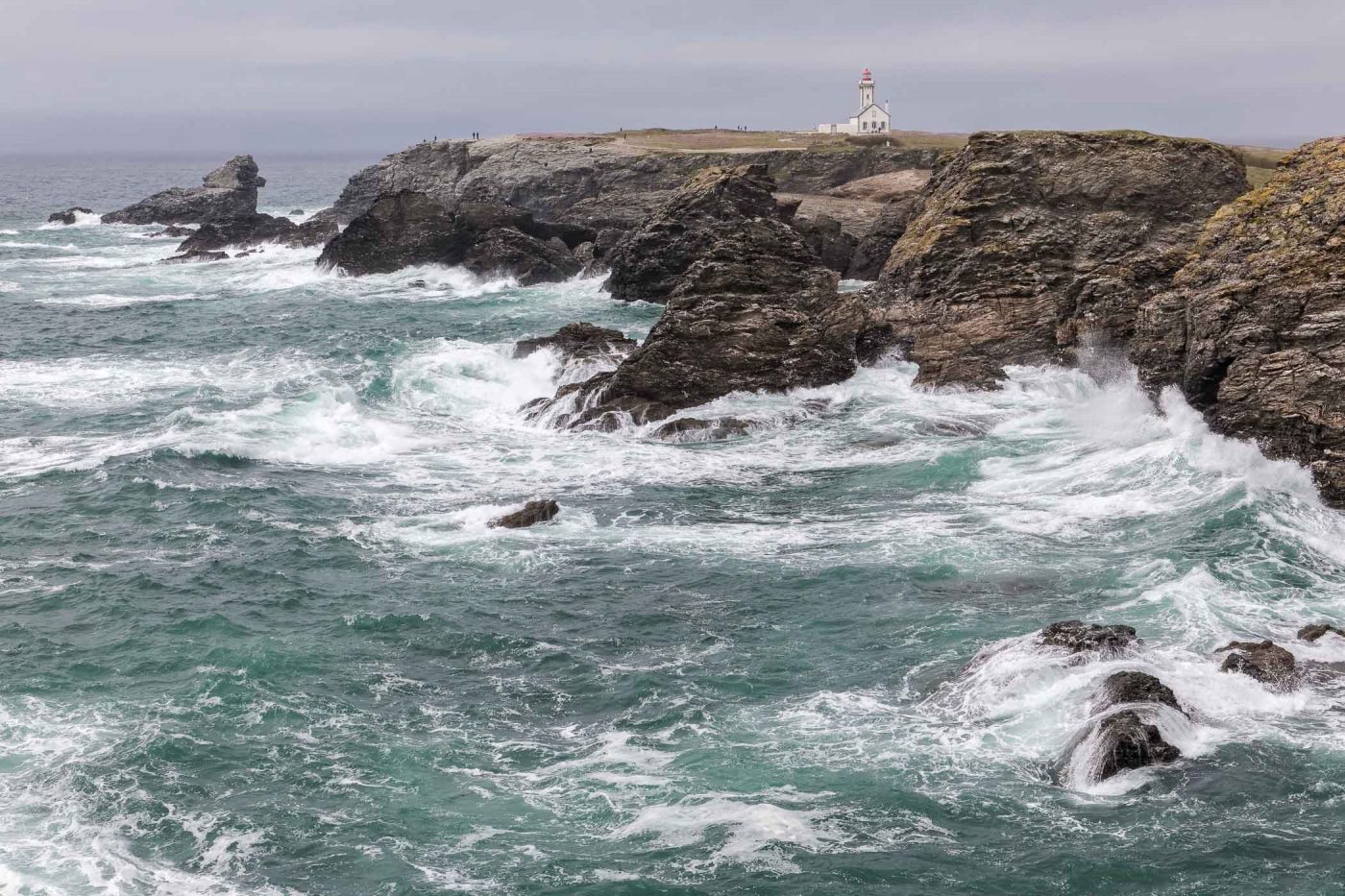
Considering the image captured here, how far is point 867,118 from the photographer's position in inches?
4929

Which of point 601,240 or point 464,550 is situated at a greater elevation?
point 601,240

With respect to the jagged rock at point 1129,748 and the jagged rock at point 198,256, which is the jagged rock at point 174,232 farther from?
the jagged rock at point 1129,748

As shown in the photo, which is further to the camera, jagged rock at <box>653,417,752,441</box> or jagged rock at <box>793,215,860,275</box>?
jagged rock at <box>793,215,860,275</box>

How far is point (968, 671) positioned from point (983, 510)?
32.6 feet

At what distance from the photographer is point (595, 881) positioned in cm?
1800

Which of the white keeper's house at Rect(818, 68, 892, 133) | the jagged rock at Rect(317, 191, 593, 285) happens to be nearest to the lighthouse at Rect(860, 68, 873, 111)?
the white keeper's house at Rect(818, 68, 892, 133)

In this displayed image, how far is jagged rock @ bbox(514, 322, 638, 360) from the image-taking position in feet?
159

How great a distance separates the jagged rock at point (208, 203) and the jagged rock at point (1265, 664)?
116m

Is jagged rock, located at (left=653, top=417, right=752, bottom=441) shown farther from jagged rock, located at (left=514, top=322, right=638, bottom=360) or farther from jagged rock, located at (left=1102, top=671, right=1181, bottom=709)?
jagged rock, located at (left=1102, top=671, right=1181, bottom=709)

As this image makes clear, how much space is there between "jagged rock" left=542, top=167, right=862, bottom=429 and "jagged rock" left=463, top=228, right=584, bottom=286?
2839 centimetres

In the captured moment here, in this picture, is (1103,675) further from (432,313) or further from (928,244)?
(432,313)

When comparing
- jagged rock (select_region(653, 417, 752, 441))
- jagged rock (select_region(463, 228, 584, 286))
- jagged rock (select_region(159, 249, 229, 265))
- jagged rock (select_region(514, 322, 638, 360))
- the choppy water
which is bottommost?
the choppy water

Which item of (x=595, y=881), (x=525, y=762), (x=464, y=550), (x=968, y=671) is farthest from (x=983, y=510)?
(x=595, y=881)

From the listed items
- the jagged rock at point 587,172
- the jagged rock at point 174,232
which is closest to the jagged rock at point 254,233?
the jagged rock at point 174,232
